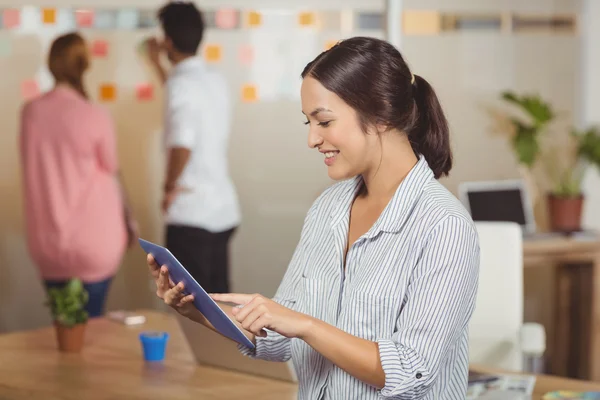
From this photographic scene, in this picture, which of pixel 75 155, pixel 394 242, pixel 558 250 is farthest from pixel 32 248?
pixel 394 242

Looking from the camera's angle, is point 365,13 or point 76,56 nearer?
point 76,56

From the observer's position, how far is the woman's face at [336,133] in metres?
1.97

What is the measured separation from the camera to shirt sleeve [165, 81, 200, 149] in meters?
4.33

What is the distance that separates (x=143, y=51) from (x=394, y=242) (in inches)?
140

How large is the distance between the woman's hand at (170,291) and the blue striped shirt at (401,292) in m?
0.20

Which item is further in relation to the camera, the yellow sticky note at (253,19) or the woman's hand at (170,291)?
the yellow sticky note at (253,19)

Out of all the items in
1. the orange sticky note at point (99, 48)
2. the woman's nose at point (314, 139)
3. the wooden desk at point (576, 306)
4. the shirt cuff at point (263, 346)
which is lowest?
the wooden desk at point (576, 306)

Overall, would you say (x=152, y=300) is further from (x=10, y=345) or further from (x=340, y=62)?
(x=340, y=62)

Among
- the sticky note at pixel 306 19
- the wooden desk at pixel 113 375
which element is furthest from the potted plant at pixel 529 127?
the wooden desk at pixel 113 375

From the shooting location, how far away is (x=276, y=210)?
18.4ft

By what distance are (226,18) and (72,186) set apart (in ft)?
4.83

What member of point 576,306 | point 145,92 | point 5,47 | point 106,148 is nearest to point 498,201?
point 576,306

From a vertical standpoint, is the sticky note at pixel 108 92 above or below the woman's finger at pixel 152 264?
above

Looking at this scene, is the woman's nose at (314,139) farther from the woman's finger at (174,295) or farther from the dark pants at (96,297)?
the dark pants at (96,297)
